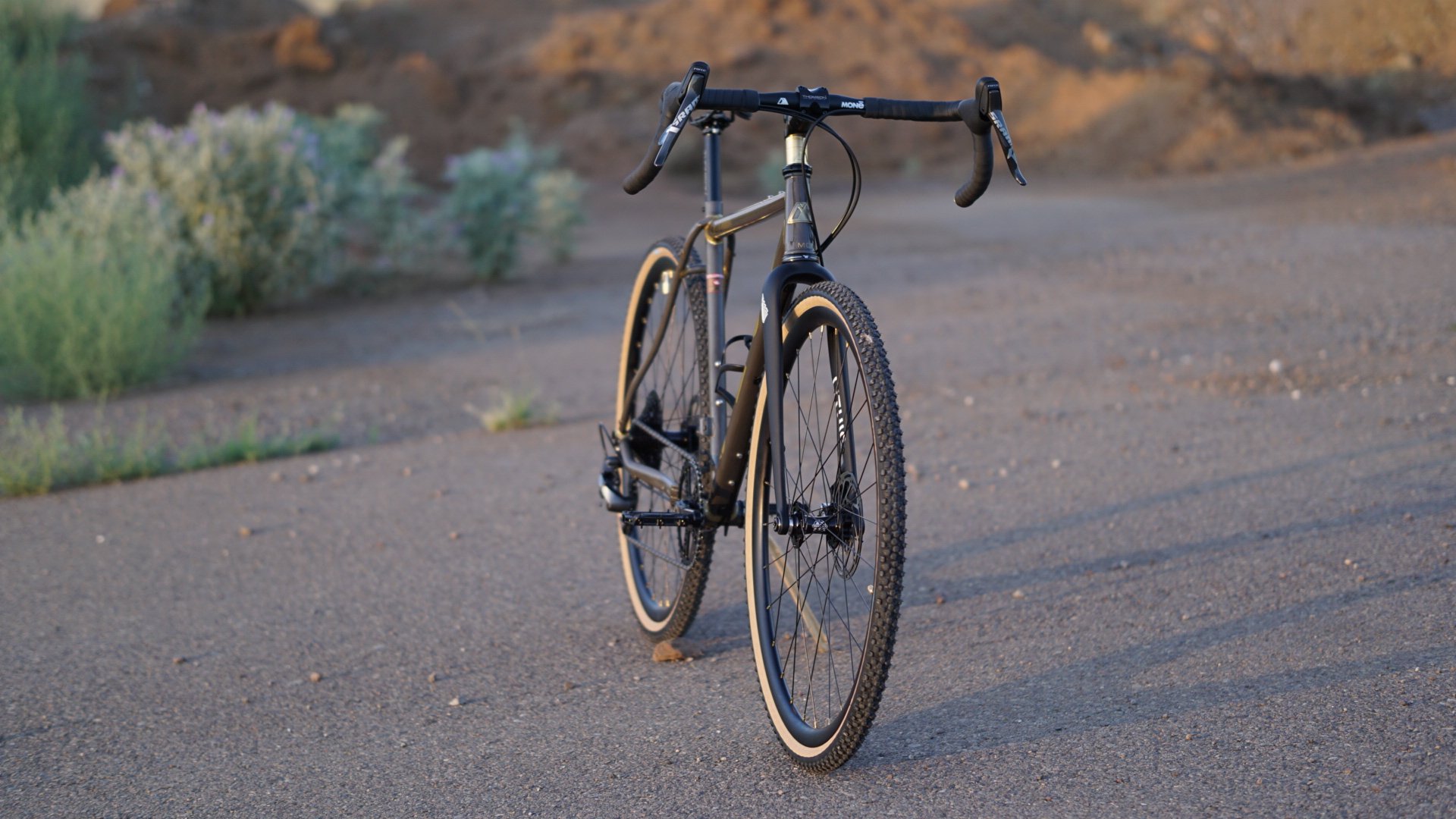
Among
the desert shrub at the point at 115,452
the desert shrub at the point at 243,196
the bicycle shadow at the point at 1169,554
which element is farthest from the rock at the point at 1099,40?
the bicycle shadow at the point at 1169,554

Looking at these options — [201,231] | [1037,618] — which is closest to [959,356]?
[1037,618]

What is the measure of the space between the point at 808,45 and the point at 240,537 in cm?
3095

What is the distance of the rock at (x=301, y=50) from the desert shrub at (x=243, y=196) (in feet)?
68.1

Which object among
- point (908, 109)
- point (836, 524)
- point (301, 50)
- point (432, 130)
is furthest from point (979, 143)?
point (301, 50)

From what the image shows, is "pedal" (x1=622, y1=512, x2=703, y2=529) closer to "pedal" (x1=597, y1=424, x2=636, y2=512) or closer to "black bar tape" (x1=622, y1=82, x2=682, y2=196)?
"pedal" (x1=597, y1=424, x2=636, y2=512)

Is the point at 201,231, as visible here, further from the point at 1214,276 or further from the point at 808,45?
the point at 808,45

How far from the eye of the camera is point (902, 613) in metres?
4.36

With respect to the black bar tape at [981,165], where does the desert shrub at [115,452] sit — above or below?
below

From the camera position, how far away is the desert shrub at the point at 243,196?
12.7 meters

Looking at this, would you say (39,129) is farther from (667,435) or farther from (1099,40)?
(1099,40)

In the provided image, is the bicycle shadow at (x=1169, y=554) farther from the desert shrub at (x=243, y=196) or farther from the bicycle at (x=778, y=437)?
the desert shrub at (x=243, y=196)

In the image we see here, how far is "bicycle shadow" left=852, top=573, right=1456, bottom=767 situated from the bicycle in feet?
0.75

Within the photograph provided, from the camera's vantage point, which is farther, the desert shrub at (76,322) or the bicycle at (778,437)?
the desert shrub at (76,322)

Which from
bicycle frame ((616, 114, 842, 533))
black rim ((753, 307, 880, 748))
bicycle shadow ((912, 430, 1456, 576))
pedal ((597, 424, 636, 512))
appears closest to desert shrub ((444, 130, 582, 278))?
bicycle shadow ((912, 430, 1456, 576))
